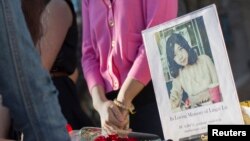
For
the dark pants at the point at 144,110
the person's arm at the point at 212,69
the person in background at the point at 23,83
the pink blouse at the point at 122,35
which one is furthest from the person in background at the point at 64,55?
the person in background at the point at 23,83

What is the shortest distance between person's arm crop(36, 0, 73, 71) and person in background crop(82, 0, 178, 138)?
0.35ft

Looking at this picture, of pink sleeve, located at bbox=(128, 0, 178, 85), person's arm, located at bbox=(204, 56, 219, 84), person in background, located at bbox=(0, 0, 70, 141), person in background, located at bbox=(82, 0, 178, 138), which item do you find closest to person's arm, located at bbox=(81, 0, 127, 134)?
person in background, located at bbox=(82, 0, 178, 138)

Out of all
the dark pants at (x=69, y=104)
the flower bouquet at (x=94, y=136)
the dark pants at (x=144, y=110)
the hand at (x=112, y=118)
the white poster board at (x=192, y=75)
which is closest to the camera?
the white poster board at (x=192, y=75)

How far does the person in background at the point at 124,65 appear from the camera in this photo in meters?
1.74

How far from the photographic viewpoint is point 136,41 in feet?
5.88

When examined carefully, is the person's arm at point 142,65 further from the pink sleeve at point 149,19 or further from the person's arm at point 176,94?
the person's arm at point 176,94

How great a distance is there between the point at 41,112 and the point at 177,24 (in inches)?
21.5

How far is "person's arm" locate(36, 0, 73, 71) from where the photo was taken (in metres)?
1.85

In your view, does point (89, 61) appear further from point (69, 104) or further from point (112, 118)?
point (112, 118)

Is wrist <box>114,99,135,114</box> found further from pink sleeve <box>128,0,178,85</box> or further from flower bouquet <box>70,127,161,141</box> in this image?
flower bouquet <box>70,127,161,141</box>

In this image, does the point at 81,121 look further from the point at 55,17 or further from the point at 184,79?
the point at 184,79

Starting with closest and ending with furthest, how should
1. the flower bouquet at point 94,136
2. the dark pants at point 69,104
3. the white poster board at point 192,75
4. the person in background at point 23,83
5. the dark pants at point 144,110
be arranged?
the person in background at point 23,83
the white poster board at point 192,75
the flower bouquet at point 94,136
the dark pants at point 144,110
the dark pants at point 69,104

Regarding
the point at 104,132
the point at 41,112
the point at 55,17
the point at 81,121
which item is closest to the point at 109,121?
the point at 104,132

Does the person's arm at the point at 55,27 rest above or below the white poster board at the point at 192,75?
above
